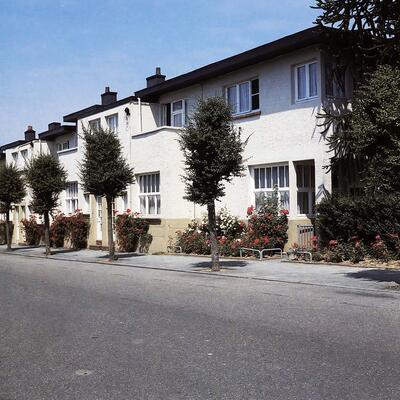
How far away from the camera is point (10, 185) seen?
3117 centimetres

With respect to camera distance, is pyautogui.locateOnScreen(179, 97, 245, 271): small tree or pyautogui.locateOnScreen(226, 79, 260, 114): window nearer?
pyautogui.locateOnScreen(179, 97, 245, 271): small tree

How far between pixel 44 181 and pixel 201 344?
64.0ft

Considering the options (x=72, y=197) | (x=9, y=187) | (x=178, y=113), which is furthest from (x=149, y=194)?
(x=9, y=187)

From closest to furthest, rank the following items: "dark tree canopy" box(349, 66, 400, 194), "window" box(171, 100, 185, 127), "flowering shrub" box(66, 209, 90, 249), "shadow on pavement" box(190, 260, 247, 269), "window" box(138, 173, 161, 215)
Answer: "dark tree canopy" box(349, 66, 400, 194) < "shadow on pavement" box(190, 260, 247, 269) < "window" box(138, 173, 161, 215) < "window" box(171, 100, 185, 127) < "flowering shrub" box(66, 209, 90, 249)

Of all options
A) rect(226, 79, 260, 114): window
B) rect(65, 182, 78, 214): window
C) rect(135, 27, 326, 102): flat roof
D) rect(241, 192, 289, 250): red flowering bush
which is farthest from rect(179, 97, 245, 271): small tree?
rect(65, 182, 78, 214): window

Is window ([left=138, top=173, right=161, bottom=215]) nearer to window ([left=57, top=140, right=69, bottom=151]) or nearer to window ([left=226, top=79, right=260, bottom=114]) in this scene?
window ([left=226, top=79, right=260, bottom=114])

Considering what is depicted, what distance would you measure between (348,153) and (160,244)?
9.02 metres

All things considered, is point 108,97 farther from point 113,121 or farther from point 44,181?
point 44,181

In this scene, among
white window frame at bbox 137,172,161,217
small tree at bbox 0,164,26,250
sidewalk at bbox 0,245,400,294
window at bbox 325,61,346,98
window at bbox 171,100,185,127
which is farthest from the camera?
small tree at bbox 0,164,26,250

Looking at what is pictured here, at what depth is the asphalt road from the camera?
5230 millimetres

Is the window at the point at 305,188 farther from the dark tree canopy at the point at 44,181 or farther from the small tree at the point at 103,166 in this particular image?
the dark tree canopy at the point at 44,181

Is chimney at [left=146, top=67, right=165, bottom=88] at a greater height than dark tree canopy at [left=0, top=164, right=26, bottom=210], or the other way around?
chimney at [left=146, top=67, right=165, bottom=88]

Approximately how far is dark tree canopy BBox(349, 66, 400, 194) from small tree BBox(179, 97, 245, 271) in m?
4.13


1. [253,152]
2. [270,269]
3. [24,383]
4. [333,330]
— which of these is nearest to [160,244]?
[253,152]
